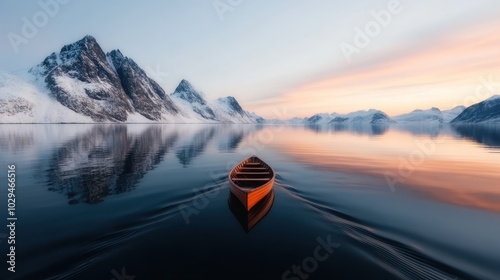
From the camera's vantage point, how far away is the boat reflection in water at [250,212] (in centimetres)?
1329

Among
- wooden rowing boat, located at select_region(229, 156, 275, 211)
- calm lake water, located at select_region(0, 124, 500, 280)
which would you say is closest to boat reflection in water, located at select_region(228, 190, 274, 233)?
calm lake water, located at select_region(0, 124, 500, 280)

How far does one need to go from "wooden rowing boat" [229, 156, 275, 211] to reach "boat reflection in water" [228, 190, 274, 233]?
46cm

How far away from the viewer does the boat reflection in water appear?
13.3 meters

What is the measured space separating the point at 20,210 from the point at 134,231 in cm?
935

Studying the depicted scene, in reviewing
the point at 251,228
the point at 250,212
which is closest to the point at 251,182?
the point at 250,212

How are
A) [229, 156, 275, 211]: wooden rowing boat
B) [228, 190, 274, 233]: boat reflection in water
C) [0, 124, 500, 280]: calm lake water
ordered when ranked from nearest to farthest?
[0, 124, 500, 280]: calm lake water < [228, 190, 274, 233]: boat reflection in water < [229, 156, 275, 211]: wooden rowing boat

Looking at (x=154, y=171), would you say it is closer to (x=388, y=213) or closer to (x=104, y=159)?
(x=104, y=159)

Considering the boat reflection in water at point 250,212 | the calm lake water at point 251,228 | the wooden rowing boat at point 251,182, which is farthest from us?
the wooden rowing boat at point 251,182

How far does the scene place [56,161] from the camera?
102ft

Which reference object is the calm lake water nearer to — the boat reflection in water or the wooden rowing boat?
the boat reflection in water

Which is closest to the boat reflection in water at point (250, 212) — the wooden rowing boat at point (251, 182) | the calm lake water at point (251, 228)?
the calm lake water at point (251, 228)

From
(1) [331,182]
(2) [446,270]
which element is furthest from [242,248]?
(1) [331,182]

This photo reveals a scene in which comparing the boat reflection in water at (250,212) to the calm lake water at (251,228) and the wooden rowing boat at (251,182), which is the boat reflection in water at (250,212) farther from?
the wooden rowing boat at (251,182)

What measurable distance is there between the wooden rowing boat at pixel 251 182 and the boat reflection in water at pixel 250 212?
0.46 m
